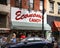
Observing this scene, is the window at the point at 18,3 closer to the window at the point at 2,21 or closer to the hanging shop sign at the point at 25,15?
the hanging shop sign at the point at 25,15

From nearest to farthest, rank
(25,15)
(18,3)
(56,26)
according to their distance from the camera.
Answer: (18,3) < (25,15) < (56,26)

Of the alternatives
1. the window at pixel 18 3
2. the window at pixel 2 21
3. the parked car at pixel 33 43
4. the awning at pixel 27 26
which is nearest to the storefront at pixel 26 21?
the awning at pixel 27 26

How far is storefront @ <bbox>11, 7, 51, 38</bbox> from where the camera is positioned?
3209 cm

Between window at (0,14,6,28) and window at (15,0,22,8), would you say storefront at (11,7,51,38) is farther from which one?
window at (0,14,6,28)

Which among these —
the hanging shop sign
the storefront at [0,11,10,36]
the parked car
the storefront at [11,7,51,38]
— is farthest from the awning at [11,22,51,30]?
the parked car

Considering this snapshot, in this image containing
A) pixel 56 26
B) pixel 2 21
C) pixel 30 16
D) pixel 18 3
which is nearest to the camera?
pixel 2 21

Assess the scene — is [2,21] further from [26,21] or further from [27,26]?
[26,21]

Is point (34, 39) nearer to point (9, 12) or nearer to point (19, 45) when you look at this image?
point (19, 45)

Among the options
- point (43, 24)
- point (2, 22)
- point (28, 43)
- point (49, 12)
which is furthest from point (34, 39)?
point (49, 12)

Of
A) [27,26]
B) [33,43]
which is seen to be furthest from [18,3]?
[33,43]

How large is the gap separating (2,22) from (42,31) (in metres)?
4.81

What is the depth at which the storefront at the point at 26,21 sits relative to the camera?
3209 cm

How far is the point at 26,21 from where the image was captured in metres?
33.8

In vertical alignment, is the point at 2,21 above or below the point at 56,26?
above
